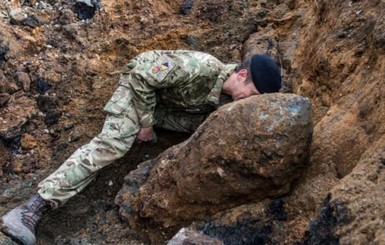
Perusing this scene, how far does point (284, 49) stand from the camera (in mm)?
4688

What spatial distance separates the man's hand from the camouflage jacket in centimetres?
4

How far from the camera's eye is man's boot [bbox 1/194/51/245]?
335cm

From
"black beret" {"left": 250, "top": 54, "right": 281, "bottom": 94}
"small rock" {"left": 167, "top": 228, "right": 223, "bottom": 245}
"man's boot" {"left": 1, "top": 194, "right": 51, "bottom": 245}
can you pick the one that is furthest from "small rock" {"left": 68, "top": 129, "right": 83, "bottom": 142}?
"small rock" {"left": 167, "top": 228, "right": 223, "bottom": 245}

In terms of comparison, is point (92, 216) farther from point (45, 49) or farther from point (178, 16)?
point (178, 16)

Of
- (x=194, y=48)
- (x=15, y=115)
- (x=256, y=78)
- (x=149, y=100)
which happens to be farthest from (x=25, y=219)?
(x=194, y=48)

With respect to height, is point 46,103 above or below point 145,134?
below

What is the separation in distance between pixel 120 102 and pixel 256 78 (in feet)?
2.89

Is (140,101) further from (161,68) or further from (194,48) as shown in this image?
(194,48)

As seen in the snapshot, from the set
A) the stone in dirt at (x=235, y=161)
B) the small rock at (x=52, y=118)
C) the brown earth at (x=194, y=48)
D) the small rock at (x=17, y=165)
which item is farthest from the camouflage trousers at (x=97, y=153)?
the small rock at (x=52, y=118)

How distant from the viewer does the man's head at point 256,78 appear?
3705 mm

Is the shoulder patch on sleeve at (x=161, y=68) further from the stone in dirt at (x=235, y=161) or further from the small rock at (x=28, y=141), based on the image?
the small rock at (x=28, y=141)

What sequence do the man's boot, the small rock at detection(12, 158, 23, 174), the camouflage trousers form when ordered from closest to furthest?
the man's boot < the camouflage trousers < the small rock at detection(12, 158, 23, 174)

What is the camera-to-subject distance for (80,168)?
3674 mm

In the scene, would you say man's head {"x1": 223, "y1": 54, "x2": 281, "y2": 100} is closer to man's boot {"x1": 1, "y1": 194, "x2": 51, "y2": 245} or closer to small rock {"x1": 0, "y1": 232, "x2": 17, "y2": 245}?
man's boot {"x1": 1, "y1": 194, "x2": 51, "y2": 245}
